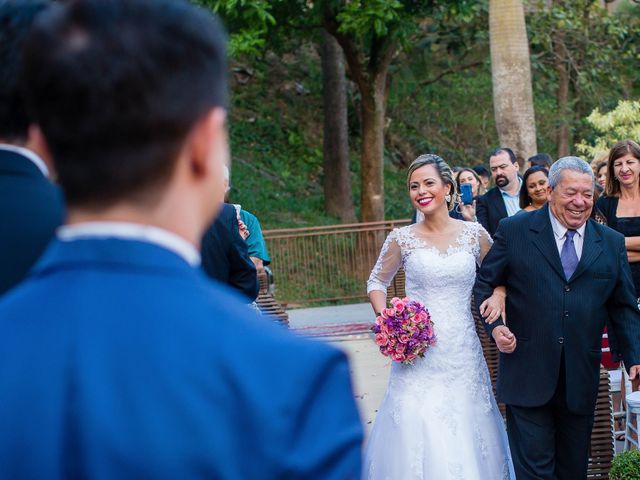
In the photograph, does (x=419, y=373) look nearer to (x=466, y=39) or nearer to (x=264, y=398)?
(x=264, y=398)

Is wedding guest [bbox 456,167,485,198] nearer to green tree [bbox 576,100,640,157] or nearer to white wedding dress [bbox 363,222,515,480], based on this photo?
white wedding dress [bbox 363,222,515,480]

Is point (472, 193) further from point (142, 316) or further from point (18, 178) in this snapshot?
point (142, 316)

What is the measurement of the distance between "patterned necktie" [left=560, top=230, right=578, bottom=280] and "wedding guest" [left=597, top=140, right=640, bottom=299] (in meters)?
2.53

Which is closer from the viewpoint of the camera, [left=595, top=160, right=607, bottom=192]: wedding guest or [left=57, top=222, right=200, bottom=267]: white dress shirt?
[left=57, top=222, right=200, bottom=267]: white dress shirt

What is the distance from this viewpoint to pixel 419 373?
7594 mm

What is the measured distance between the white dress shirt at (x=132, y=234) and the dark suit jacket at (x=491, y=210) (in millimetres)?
9125

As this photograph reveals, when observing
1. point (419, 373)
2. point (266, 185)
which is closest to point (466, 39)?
point (266, 185)

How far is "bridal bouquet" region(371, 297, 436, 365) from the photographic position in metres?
7.39

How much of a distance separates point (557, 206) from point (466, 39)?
66.8ft

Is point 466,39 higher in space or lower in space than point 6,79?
higher

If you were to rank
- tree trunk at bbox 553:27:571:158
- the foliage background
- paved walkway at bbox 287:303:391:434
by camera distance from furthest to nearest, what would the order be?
tree trunk at bbox 553:27:571:158, the foliage background, paved walkway at bbox 287:303:391:434

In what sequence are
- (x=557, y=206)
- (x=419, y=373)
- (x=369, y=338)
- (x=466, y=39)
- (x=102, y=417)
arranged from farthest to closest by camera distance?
(x=466, y=39) → (x=369, y=338) → (x=419, y=373) → (x=557, y=206) → (x=102, y=417)


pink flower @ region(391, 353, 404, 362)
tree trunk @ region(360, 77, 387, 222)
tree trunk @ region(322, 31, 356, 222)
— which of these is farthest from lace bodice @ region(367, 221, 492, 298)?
tree trunk @ region(322, 31, 356, 222)

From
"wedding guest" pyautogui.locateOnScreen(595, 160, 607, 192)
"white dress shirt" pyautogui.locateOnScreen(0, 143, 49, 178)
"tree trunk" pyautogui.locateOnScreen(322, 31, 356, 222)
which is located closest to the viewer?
"white dress shirt" pyautogui.locateOnScreen(0, 143, 49, 178)
